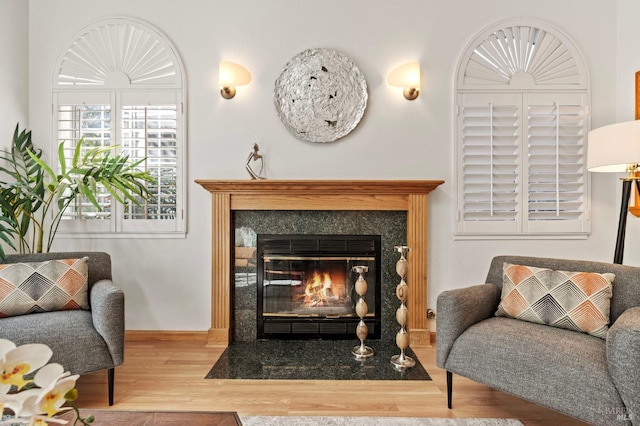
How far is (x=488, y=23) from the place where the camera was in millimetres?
3057

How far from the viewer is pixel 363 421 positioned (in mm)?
1891

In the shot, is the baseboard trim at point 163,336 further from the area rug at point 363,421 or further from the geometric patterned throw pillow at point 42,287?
the area rug at point 363,421

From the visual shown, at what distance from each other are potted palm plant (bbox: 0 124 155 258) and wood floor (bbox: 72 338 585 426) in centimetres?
108

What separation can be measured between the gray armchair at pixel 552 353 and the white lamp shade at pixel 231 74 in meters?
2.16

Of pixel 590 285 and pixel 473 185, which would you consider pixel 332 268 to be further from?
pixel 590 285

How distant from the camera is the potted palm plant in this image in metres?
2.50

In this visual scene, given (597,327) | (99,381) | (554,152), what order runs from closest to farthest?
(597,327), (99,381), (554,152)

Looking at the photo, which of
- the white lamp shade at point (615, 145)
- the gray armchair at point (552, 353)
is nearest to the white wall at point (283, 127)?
the white lamp shade at point (615, 145)

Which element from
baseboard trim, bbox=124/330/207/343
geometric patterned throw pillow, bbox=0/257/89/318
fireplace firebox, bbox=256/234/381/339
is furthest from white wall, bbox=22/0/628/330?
geometric patterned throw pillow, bbox=0/257/89/318

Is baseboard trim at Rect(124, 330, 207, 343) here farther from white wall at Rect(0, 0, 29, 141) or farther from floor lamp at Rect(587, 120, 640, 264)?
floor lamp at Rect(587, 120, 640, 264)

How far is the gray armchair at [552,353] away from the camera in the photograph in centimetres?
151

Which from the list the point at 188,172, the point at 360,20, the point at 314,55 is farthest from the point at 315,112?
the point at 188,172

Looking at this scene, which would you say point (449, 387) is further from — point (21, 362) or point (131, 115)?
→ point (131, 115)

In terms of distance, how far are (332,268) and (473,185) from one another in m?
1.28
